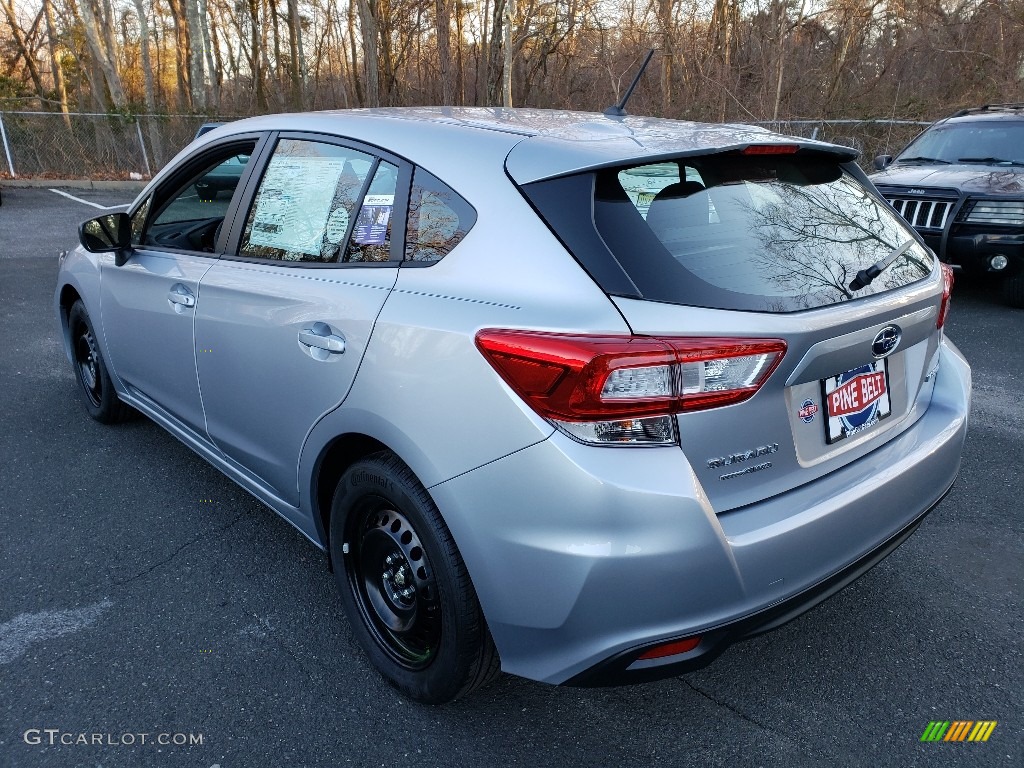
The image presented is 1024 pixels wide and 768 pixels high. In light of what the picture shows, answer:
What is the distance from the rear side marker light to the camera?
1.77 metres

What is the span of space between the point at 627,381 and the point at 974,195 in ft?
22.4

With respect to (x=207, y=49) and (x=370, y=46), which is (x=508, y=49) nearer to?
(x=370, y=46)

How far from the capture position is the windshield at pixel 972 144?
7910 mm

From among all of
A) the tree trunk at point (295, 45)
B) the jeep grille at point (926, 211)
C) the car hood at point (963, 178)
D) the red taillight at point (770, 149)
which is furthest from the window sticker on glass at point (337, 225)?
the tree trunk at point (295, 45)

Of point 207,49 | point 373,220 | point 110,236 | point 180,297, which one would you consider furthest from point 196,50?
point 373,220

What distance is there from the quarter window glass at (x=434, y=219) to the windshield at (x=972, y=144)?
25.5 ft

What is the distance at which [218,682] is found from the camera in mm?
2451

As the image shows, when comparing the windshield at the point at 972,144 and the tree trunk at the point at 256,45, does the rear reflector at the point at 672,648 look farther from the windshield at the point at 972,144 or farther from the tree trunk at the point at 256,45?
the tree trunk at the point at 256,45

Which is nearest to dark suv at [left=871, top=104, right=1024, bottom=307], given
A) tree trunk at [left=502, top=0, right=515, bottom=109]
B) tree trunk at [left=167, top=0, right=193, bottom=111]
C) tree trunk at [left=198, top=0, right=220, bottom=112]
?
tree trunk at [left=502, top=0, right=515, bottom=109]

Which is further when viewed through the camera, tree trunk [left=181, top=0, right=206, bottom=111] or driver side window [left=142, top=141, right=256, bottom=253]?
tree trunk [left=181, top=0, right=206, bottom=111]

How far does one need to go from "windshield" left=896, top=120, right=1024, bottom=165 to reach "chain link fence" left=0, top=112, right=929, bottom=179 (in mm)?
17771

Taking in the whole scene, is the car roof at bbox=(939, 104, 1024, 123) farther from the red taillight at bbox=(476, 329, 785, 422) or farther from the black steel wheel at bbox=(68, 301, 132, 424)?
the black steel wheel at bbox=(68, 301, 132, 424)

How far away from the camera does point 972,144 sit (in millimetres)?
8219

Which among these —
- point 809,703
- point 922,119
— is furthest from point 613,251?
point 922,119
